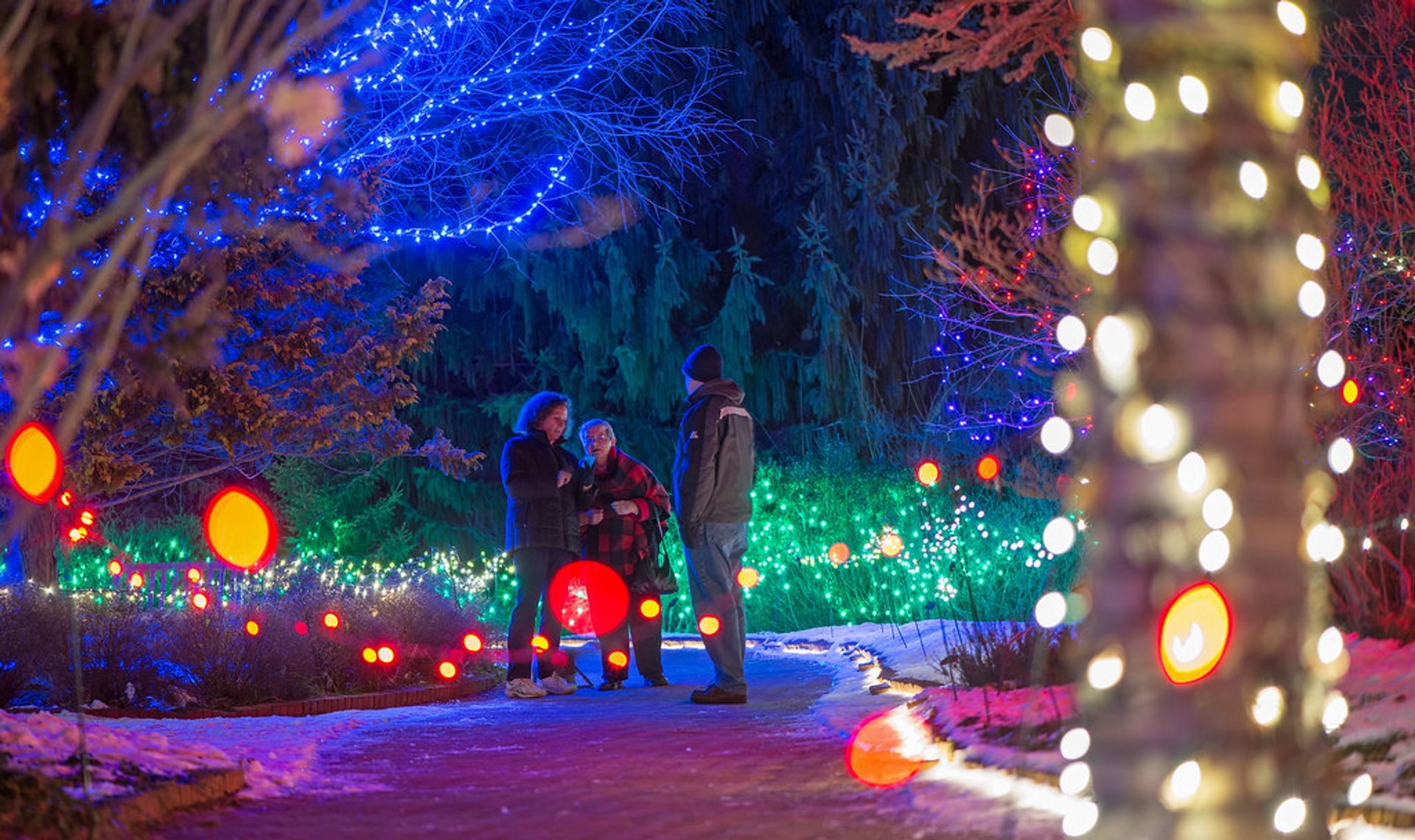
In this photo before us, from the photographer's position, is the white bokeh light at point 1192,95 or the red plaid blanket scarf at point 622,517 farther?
the red plaid blanket scarf at point 622,517

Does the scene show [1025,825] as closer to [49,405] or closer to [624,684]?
[624,684]

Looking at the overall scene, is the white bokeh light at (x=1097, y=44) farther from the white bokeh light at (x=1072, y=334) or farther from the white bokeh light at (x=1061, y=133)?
the white bokeh light at (x=1072, y=334)

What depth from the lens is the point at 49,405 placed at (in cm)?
1057

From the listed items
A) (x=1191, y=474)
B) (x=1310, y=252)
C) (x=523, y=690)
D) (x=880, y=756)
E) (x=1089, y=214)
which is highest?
(x=1089, y=214)

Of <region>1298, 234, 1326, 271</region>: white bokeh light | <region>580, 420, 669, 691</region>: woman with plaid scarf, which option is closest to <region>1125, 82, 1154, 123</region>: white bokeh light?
<region>1298, 234, 1326, 271</region>: white bokeh light

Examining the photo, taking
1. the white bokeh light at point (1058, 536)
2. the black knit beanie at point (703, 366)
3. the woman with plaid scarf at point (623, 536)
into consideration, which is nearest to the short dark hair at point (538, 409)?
the woman with plaid scarf at point (623, 536)

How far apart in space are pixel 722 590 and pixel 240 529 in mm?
2799

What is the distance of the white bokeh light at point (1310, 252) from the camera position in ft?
11.6

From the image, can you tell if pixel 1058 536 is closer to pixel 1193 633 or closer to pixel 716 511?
pixel 1193 633

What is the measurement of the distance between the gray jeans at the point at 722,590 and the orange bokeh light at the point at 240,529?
2411 millimetres

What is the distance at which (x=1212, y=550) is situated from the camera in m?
3.34

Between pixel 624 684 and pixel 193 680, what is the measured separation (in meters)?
3.04

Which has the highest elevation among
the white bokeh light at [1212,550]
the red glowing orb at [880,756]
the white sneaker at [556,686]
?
the white bokeh light at [1212,550]

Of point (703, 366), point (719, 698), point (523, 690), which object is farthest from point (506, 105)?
point (719, 698)
